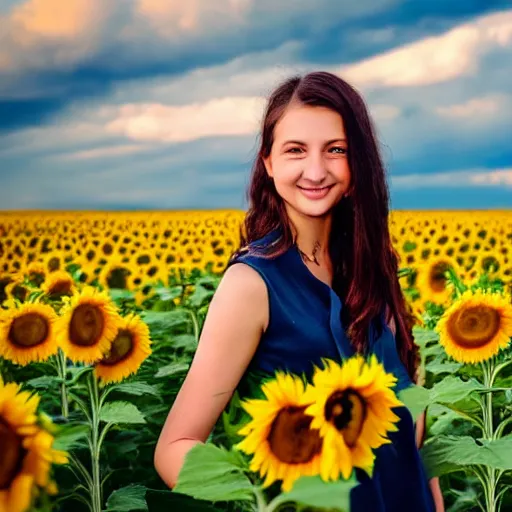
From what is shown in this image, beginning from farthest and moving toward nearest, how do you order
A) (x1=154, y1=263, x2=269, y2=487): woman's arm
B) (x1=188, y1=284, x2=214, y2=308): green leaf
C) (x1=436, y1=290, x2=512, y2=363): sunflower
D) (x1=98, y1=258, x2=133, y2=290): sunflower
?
(x1=98, y1=258, x2=133, y2=290): sunflower
(x1=188, y1=284, x2=214, y2=308): green leaf
(x1=436, y1=290, x2=512, y2=363): sunflower
(x1=154, y1=263, x2=269, y2=487): woman's arm

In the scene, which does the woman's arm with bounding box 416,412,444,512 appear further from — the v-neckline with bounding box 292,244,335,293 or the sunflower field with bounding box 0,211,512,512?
the v-neckline with bounding box 292,244,335,293

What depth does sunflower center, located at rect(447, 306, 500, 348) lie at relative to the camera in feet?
9.36

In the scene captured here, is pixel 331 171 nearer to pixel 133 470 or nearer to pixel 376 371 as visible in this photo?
pixel 376 371

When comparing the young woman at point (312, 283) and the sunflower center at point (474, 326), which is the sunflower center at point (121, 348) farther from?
the sunflower center at point (474, 326)

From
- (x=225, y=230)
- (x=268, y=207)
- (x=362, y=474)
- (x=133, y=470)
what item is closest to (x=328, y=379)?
(x=362, y=474)

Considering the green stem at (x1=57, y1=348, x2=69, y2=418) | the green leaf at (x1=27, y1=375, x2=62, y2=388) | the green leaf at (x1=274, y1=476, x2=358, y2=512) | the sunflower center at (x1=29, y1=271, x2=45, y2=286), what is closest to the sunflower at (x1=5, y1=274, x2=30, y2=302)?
the sunflower center at (x1=29, y1=271, x2=45, y2=286)

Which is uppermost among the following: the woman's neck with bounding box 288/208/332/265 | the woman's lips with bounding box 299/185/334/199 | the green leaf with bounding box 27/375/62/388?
the woman's lips with bounding box 299/185/334/199

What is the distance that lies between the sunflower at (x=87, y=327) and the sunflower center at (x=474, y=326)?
1063 millimetres

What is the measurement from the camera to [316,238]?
1805 millimetres

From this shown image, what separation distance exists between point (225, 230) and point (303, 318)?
427 inches

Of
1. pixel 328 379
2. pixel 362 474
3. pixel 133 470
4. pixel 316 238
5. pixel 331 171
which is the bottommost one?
pixel 133 470

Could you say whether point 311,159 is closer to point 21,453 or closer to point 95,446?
point 21,453

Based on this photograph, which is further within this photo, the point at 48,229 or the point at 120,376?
the point at 48,229

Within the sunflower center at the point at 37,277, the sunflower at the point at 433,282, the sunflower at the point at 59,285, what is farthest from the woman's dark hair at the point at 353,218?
the sunflower at the point at 433,282
